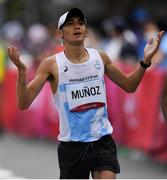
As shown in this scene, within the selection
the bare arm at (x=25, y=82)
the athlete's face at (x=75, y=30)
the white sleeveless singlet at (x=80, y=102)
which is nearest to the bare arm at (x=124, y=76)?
the white sleeveless singlet at (x=80, y=102)

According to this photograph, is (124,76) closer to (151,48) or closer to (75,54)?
(151,48)

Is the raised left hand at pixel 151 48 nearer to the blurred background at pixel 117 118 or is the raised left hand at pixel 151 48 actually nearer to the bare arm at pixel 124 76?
the bare arm at pixel 124 76

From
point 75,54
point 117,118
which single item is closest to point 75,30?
point 75,54

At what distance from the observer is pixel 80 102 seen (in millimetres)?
7031

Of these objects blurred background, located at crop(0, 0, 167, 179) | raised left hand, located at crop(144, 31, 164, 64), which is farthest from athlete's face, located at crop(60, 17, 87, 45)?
blurred background, located at crop(0, 0, 167, 179)

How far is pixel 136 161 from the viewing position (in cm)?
1255

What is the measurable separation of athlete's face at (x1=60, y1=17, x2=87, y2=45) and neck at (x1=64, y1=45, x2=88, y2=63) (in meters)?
0.08

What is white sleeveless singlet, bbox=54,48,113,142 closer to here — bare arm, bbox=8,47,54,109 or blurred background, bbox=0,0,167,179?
bare arm, bbox=8,47,54,109

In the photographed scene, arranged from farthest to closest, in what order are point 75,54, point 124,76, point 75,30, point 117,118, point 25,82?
point 117,118 < point 124,76 < point 75,54 < point 75,30 < point 25,82

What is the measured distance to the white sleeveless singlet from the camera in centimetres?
698

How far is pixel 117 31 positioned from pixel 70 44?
730 centimetres

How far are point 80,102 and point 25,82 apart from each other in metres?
0.56

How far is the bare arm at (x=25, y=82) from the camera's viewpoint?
666 cm

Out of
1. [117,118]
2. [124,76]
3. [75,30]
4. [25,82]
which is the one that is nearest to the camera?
[25,82]
